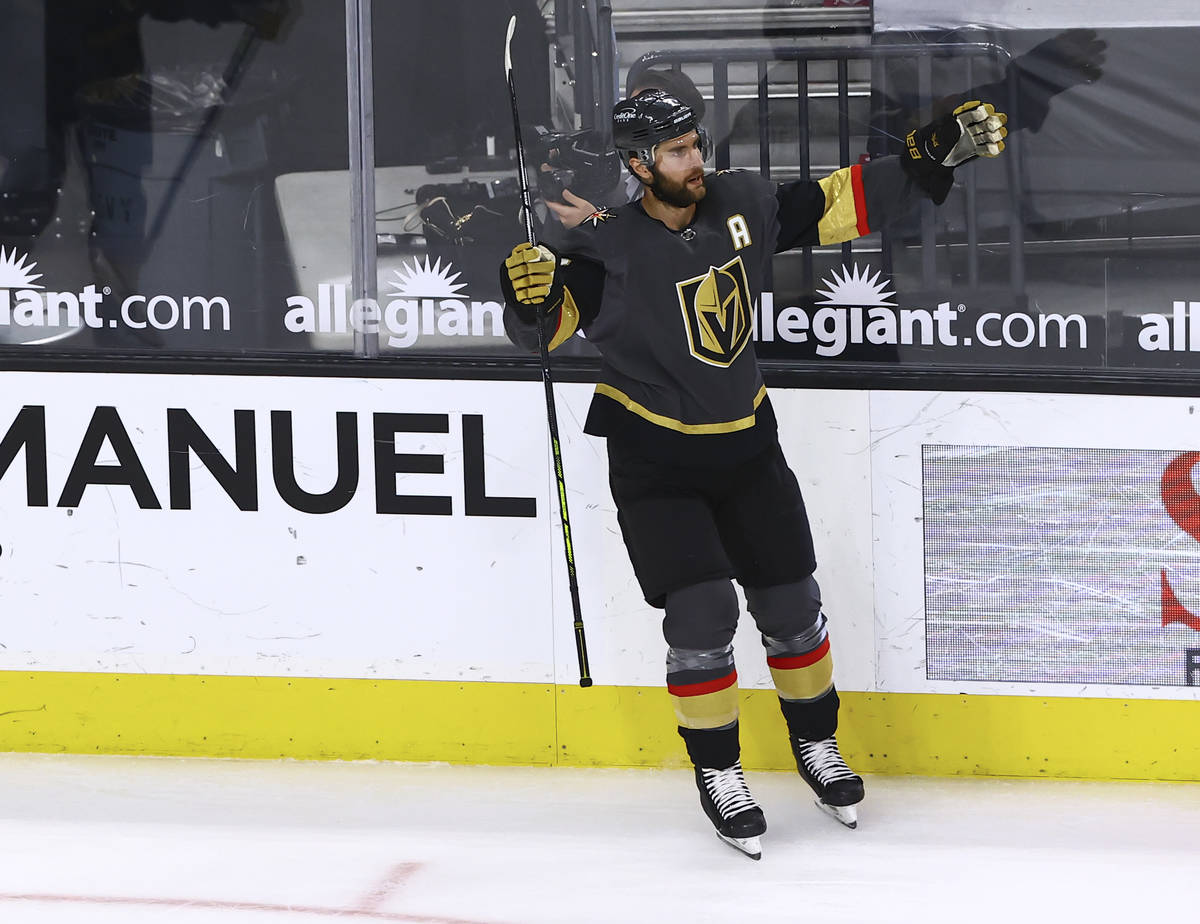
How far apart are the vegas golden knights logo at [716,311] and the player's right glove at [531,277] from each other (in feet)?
0.82

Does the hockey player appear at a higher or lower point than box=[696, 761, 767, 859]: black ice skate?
higher

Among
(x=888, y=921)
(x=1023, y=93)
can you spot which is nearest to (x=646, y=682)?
(x=888, y=921)

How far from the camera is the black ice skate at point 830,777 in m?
2.77

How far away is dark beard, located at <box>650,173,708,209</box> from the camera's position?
2607 mm

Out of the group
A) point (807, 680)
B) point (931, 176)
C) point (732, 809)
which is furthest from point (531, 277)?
point (732, 809)

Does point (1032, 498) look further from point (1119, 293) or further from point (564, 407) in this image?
point (564, 407)

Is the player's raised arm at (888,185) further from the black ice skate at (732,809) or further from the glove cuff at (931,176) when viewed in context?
the black ice skate at (732,809)

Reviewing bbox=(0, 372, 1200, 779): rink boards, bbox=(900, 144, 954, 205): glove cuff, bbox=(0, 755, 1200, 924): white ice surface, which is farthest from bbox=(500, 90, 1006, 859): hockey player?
bbox=(0, 372, 1200, 779): rink boards

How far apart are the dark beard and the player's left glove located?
16.0 inches

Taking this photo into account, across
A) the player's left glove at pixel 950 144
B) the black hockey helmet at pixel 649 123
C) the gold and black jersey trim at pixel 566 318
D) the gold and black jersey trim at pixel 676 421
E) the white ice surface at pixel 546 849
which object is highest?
the black hockey helmet at pixel 649 123

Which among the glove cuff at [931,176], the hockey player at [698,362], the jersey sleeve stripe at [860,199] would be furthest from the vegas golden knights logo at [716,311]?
the glove cuff at [931,176]

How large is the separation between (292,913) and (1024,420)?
179cm

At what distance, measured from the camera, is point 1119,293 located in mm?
2936

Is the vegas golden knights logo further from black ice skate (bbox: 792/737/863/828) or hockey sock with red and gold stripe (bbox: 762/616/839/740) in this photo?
black ice skate (bbox: 792/737/863/828)
